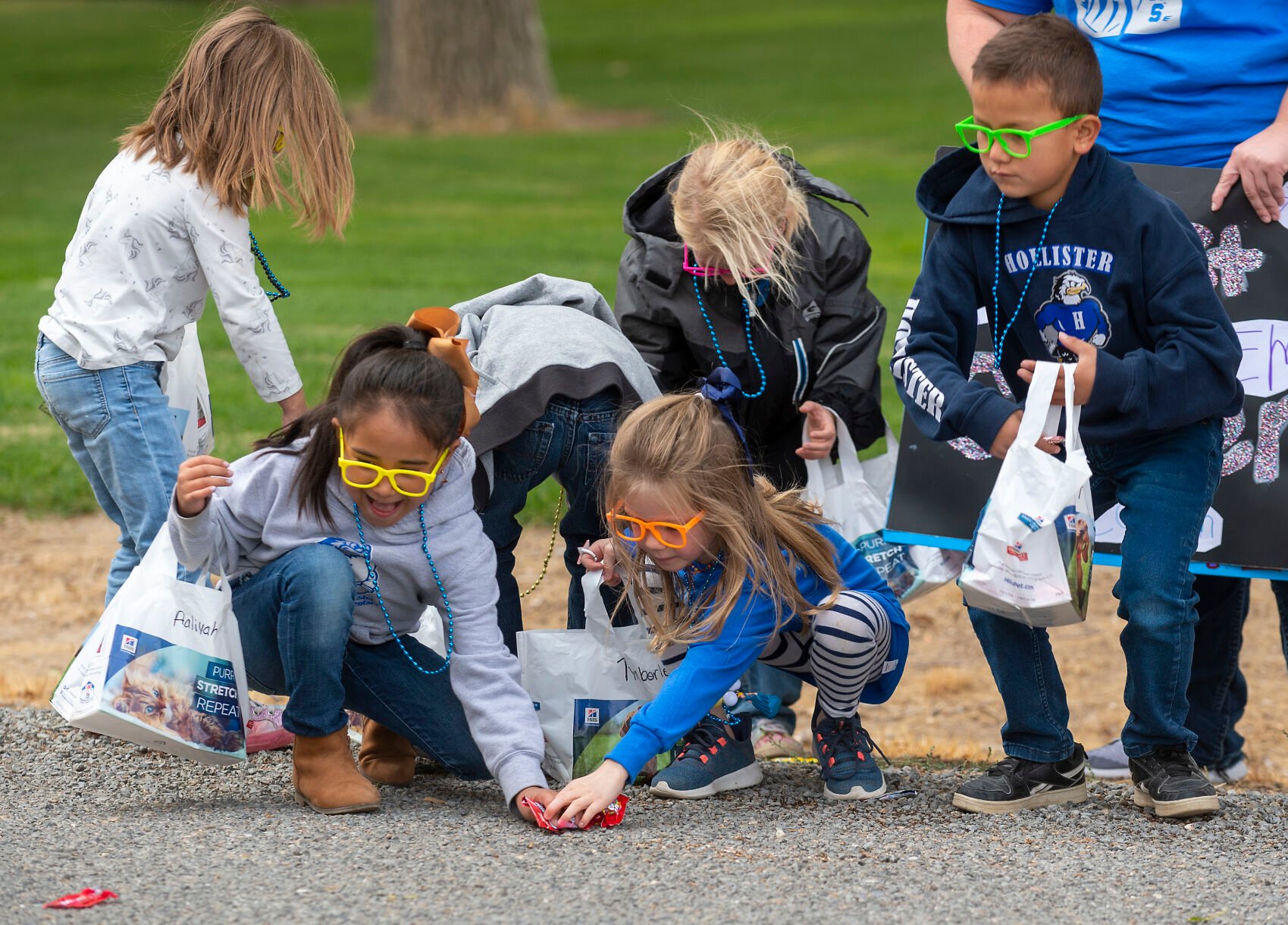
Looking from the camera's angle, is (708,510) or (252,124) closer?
(708,510)

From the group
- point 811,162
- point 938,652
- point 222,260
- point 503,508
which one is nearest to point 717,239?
point 503,508

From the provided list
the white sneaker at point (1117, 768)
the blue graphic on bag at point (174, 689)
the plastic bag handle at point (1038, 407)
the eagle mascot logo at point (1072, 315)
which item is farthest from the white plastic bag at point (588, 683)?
the white sneaker at point (1117, 768)

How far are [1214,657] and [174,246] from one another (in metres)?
2.81

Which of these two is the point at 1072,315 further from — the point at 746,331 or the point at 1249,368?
the point at 746,331

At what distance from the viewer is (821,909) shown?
2623mm

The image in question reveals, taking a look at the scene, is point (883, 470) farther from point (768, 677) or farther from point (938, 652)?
point (938, 652)

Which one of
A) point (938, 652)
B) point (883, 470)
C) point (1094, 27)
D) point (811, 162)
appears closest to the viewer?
point (1094, 27)

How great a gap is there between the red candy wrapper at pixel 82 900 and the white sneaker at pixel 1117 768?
2571mm

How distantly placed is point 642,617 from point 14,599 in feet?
10.8

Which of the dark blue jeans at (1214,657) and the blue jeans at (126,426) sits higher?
the blue jeans at (126,426)

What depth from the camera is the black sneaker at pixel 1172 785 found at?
10.4 feet

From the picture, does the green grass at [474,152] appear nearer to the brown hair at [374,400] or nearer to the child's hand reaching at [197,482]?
the brown hair at [374,400]

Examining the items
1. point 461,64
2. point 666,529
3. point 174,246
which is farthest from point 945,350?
point 461,64

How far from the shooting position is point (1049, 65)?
10.2ft
